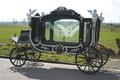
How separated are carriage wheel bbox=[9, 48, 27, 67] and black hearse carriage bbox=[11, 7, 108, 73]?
23.7 inches

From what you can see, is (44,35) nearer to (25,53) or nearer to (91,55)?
(25,53)

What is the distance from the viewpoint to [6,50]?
24.0 meters

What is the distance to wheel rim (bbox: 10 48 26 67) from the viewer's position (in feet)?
56.6

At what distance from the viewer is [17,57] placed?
17172mm

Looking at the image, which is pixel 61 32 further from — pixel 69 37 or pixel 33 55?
pixel 33 55

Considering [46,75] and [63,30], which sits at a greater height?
[63,30]

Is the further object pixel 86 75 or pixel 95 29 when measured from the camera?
pixel 95 29

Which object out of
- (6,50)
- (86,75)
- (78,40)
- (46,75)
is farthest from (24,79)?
(6,50)

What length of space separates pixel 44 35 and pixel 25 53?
1.11 metres

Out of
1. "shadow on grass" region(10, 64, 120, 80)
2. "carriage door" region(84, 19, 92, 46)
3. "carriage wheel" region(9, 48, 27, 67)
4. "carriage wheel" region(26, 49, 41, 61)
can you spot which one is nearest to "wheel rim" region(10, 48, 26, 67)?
"carriage wheel" region(9, 48, 27, 67)

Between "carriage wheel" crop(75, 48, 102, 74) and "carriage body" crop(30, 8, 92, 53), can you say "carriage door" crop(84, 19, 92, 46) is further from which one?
"carriage wheel" crop(75, 48, 102, 74)

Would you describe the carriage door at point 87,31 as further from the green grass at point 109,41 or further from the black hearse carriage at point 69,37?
the green grass at point 109,41

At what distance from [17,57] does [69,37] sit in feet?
7.33

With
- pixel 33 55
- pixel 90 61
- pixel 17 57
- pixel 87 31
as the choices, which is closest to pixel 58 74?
pixel 90 61
